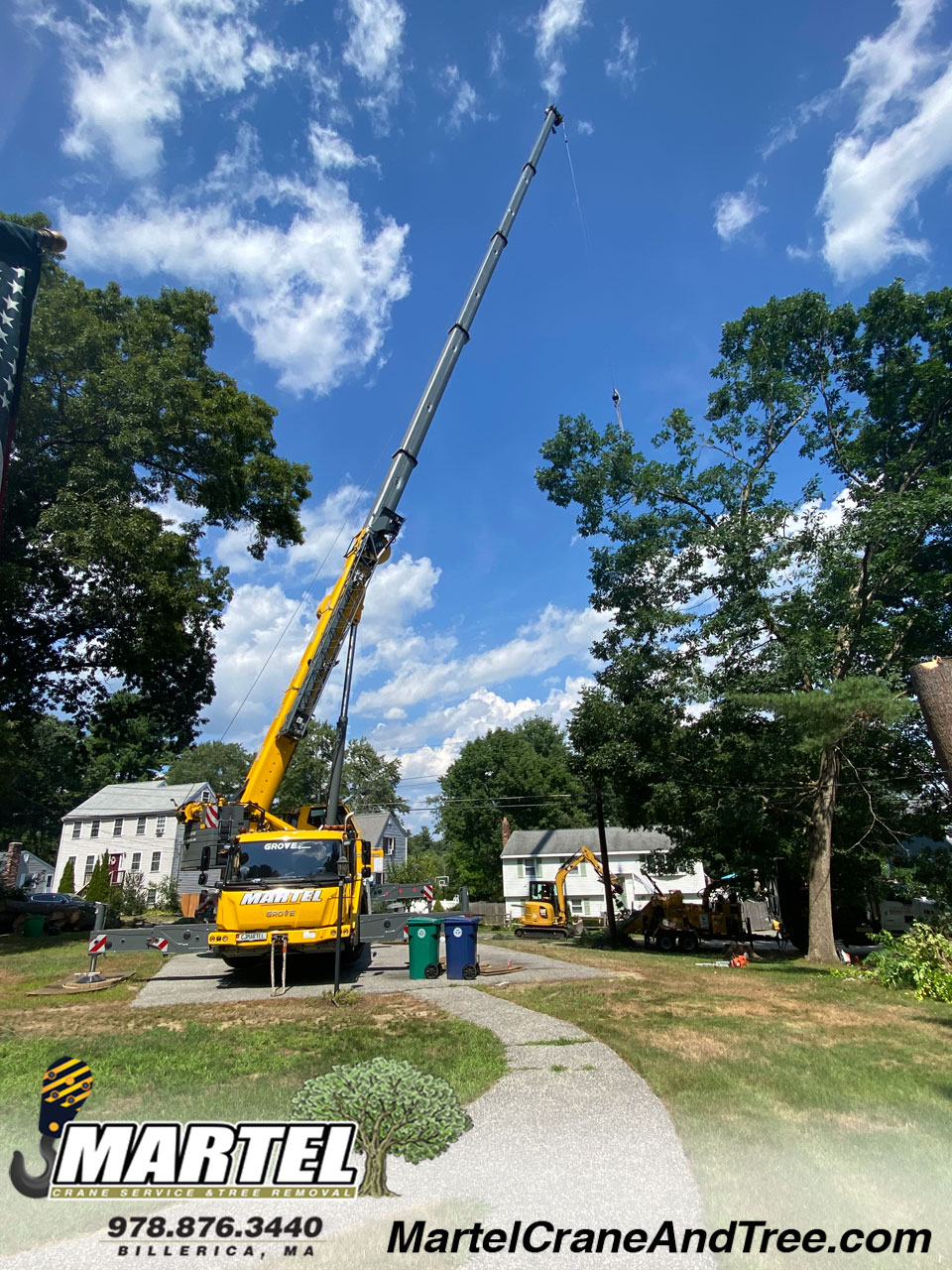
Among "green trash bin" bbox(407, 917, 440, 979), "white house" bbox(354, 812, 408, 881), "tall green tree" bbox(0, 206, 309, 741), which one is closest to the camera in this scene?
"green trash bin" bbox(407, 917, 440, 979)

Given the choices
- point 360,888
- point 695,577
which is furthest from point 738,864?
point 360,888

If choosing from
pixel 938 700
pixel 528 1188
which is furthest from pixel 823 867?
pixel 528 1188

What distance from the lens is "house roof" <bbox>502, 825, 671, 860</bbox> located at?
44812 mm

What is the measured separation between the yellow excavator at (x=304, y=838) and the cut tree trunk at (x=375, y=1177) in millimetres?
5796

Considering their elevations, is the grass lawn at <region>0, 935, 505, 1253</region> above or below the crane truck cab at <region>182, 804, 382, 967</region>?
below

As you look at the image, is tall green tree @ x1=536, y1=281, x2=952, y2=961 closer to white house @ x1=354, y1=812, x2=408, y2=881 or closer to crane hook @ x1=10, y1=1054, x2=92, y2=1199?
crane hook @ x1=10, y1=1054, x2=92, y2=1199

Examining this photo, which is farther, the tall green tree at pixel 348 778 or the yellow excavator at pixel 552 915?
the tall green tree at pixel 348 778

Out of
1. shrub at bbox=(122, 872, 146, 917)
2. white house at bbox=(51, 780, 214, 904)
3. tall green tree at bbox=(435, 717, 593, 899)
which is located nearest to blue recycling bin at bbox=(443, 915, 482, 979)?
shrub at bbox=(122, 872, 146, 917)

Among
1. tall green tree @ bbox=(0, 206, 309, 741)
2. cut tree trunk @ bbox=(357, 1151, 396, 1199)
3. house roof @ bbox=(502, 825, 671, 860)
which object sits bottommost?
cut tree trunk @ bbox=(357, 1151, 396, 1199)

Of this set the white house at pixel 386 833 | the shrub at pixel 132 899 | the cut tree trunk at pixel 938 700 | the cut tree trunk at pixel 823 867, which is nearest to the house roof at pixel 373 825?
the white house at pixel 386 833

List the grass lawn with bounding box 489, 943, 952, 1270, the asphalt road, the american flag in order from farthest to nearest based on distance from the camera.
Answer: the asphalt road → the american flag → the grass lawn with bounding box 489, 943, 952, 1270

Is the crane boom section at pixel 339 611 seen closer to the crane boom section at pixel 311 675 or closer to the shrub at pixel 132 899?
the crane boom section at pixel 311 675

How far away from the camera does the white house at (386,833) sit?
49.5m

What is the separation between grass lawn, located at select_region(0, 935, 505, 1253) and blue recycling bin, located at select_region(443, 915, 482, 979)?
1780mm
